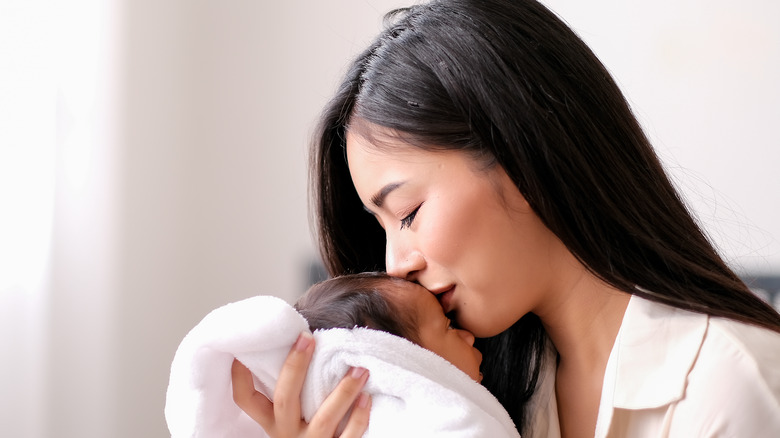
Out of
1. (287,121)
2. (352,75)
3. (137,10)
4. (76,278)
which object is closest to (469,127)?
(352,75)

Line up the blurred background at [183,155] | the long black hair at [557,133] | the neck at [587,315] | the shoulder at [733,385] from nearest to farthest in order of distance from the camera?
the shoulder at [733,385]
the long black hair at [557,133]
the neck at [587,315]
the blurred background at [183,155]

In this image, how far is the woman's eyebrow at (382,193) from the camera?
1.30m

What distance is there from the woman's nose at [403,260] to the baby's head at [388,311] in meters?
0.02

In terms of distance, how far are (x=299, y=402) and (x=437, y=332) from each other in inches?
9.5

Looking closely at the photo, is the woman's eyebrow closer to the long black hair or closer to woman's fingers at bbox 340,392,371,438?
the long black hair

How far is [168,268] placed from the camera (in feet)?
9.29

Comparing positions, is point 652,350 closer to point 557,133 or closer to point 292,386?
point 557,133

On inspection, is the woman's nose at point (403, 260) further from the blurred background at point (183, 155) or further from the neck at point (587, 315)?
the blurred background at point (183, 155)

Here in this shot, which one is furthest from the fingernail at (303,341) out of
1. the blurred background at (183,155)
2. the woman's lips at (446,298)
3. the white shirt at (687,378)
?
the blurred background at (183,155)

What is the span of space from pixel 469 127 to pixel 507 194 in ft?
0.39

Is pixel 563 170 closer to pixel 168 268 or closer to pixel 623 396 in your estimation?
pixel 623 396

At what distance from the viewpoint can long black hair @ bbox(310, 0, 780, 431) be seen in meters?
1.24

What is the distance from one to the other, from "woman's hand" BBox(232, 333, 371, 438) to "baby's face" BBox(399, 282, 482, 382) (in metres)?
0.14

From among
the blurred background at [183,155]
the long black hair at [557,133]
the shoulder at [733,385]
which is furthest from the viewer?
the blurred background at [183,155]
